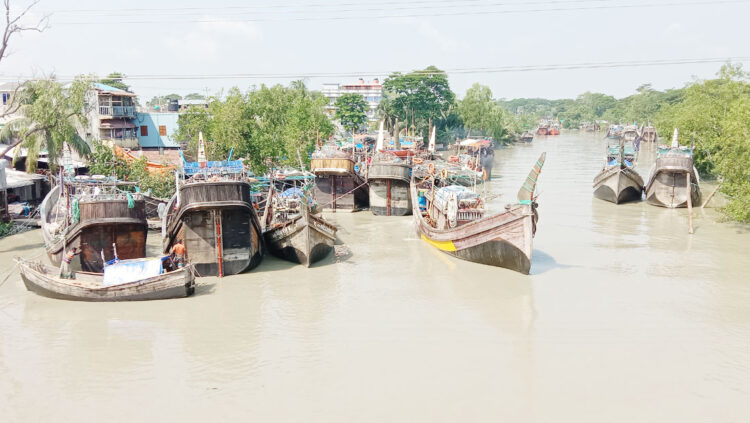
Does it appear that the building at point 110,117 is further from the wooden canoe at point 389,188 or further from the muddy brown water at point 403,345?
the muddy brown water at point 403,345

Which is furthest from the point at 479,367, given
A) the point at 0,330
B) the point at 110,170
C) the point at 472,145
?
the point at 472,145

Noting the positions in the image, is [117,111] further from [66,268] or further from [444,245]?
[444,245]

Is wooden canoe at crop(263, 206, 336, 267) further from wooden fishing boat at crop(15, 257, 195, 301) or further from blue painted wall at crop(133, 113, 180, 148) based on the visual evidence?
blue painted wall at crop(133, 113, 180, 148)

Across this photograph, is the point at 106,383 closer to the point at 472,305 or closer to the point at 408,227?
the point at 472,305

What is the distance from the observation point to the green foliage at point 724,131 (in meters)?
24.9

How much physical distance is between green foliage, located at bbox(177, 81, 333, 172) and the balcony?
3658mm

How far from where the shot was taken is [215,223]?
63.1ft

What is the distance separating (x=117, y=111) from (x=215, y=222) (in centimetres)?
2645

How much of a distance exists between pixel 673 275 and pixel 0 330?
20150mm

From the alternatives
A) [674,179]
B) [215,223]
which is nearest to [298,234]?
[215,223]

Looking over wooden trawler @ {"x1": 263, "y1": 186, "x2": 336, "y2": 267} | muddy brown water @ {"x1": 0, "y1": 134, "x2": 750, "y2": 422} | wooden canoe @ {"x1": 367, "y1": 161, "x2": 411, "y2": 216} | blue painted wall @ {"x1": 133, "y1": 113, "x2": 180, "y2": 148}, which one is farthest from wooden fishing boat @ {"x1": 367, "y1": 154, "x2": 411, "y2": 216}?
blue painted wall @ {"x1": 133, "y1": 113, "x2": 180, "y2": 148}

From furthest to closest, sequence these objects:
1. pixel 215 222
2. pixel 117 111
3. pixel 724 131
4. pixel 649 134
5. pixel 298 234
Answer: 1. pixel 649 134
2. pixel 117 111
3. pixel 724 131
4. pixel 298 234
5. pixel 215 222

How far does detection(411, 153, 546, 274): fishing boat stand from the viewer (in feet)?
61.6

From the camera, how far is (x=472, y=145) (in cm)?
5069
